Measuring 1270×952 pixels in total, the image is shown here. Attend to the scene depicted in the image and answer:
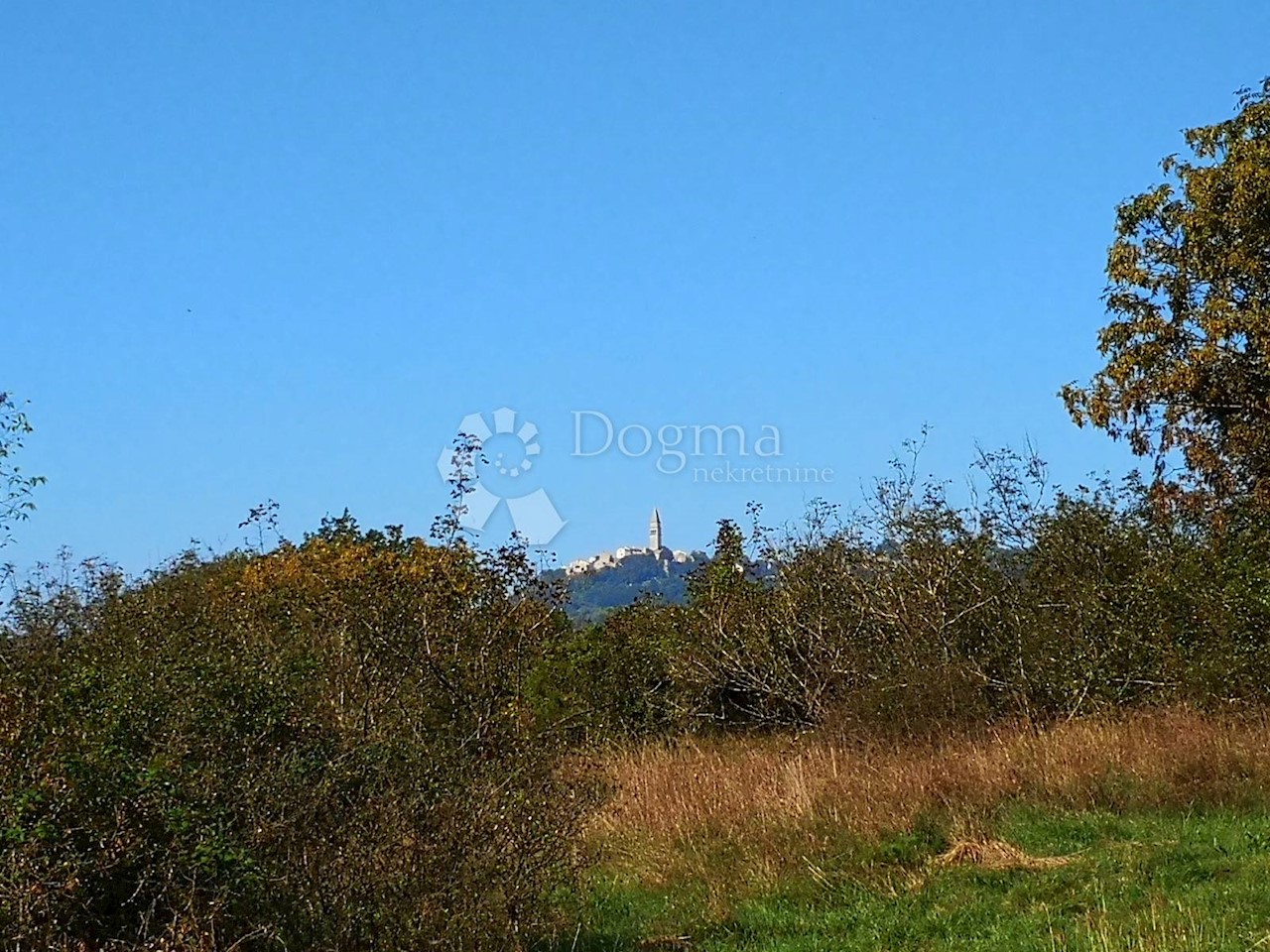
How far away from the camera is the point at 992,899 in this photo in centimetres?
1013

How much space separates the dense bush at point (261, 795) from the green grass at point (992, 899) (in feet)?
4.94

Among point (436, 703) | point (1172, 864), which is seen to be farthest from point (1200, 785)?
point (436, 703)

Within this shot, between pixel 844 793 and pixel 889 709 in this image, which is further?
pixel 889 709

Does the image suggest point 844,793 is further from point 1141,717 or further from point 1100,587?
point 1100,587

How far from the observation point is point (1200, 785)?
1296cm

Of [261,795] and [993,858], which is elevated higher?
[261,795]

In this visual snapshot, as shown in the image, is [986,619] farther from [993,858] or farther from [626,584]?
[626,584]

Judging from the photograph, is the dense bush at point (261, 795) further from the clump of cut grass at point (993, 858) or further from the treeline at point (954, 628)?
the treeline at point (954, 628)

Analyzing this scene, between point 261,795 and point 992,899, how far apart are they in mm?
5613

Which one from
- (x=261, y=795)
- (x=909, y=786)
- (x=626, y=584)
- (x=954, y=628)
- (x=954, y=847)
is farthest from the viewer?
(x=626, y=584)

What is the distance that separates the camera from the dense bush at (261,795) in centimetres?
663

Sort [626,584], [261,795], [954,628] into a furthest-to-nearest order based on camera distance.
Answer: [626,584] < [954,628] < [261,795]

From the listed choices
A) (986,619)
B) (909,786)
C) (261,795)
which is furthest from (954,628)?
(261,795)

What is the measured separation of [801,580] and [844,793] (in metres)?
8.70
